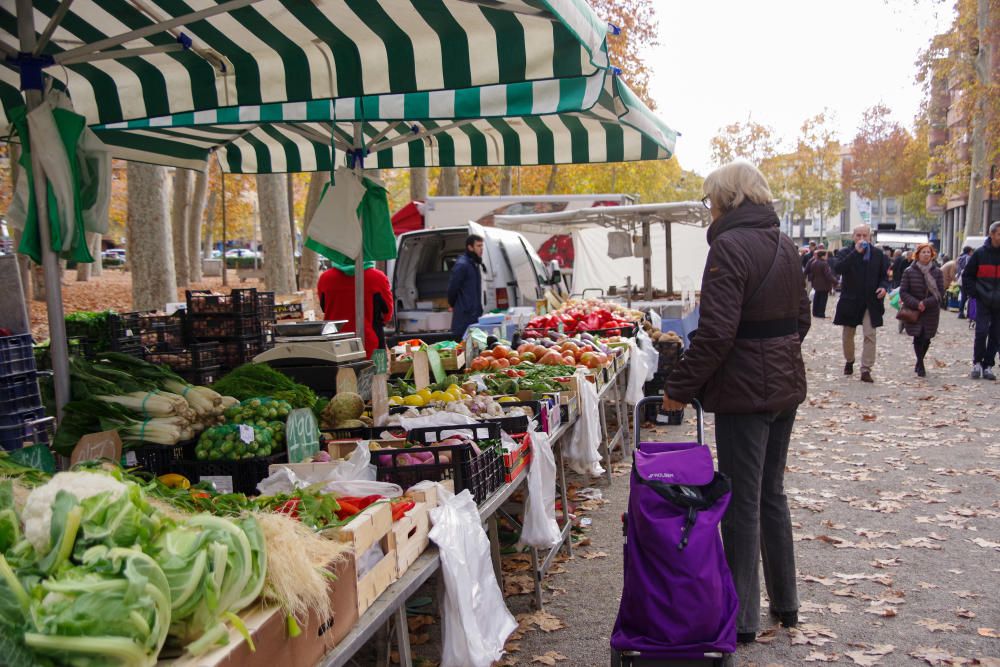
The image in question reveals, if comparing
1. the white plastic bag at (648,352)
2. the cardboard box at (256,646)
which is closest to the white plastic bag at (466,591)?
the cardboard box at (256,646)

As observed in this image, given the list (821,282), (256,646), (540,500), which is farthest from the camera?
(821,282)

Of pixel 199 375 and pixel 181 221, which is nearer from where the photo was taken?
pixel 199 375

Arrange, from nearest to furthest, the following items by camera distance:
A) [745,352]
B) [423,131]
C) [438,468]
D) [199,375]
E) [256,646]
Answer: [256,646], [438,468], [745,352], [199,375], [423,131]

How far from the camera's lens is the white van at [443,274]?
489 inches

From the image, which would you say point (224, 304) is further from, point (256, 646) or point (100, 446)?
point (256, 646)

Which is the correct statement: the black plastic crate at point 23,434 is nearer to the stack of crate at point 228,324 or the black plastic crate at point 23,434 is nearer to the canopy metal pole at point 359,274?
the canopy metal pole at point 359,274

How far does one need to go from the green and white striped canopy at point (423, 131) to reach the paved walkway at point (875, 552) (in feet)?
10.1

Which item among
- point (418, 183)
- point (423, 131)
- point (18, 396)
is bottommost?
point (18, 396)

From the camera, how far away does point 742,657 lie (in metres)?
4.07

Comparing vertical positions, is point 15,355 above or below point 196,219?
below

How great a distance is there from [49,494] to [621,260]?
20.6 metres

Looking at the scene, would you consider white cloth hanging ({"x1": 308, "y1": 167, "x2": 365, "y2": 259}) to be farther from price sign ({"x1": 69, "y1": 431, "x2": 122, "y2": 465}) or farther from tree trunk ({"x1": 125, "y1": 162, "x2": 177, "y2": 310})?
tree trunk ({"x1": 125, "y1": 162, "x2": 177, "y2": 310})

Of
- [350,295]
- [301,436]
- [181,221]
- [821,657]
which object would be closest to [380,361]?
[301,436]

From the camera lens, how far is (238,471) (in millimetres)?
4035
